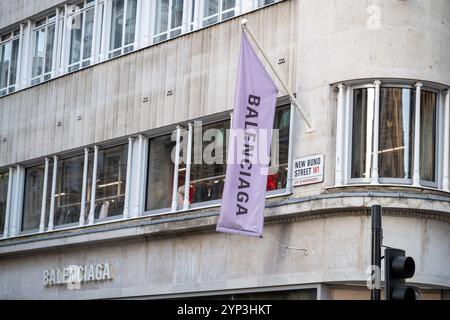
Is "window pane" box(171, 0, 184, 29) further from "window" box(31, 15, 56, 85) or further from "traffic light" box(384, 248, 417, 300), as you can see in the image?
"traffic light" box(384, 248, 417, 300)

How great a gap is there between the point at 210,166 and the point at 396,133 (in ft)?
16.2

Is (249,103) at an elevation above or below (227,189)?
above

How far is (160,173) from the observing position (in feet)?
85.8

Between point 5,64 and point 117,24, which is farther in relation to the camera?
point 5,64

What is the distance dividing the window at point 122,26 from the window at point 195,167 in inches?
117

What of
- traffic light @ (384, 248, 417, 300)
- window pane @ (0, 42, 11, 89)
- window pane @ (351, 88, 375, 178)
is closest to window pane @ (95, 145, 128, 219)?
window pane @ (0, 42, 11, 89)

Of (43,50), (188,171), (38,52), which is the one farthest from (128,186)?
(38,52)

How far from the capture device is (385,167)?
2148 centimetres

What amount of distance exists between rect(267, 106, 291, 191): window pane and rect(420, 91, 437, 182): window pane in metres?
2.82

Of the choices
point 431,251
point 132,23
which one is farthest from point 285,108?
point 132,23

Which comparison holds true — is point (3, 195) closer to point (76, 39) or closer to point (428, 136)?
point (76, 39)

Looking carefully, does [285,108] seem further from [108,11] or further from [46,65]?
[46,65]

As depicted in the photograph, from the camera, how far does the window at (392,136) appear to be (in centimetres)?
2147
